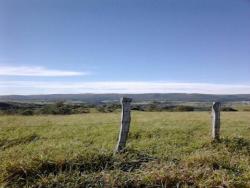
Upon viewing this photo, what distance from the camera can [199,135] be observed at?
1788 cm

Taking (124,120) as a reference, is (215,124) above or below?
below

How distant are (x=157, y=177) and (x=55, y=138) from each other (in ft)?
29.6

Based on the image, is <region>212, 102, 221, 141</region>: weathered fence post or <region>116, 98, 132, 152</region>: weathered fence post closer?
<region>116, 98, 132, 152</region>: weathered fence post

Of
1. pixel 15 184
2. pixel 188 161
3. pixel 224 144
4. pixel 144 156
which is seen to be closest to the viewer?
pixel 15 184

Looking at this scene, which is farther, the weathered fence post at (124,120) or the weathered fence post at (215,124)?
the weathered fence post at (215,124)

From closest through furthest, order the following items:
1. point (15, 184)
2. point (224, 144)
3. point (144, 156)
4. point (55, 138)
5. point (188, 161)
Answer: point (15, 184) < point (188, 161) < point (144, 156) < point (224, 144) < point (55, 138)

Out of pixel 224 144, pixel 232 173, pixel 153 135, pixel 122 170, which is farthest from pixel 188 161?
pixel 153 135

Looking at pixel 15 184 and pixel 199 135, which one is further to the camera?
pixel 199 135

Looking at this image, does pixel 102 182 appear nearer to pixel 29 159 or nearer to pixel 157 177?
pixel 157 177

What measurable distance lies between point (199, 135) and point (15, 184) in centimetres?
1076

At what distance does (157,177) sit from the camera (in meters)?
8.95

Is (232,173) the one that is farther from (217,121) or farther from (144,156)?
(217,121)

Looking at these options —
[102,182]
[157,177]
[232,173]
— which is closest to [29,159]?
[102,182]

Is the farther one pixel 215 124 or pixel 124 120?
pixel 215 124
